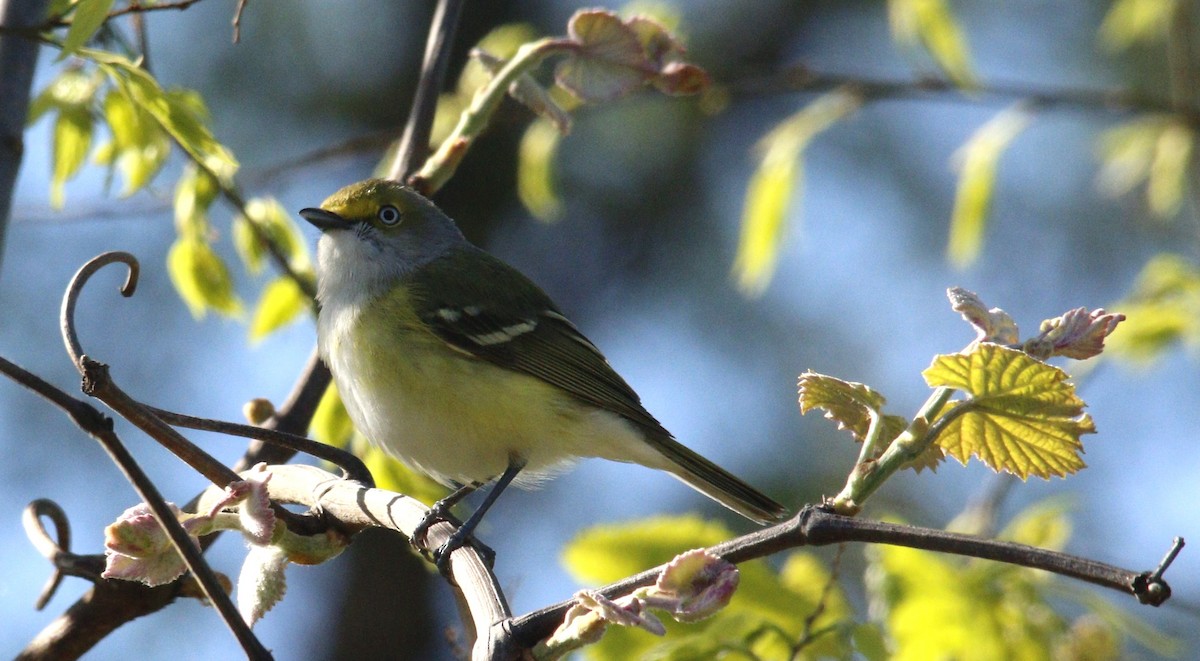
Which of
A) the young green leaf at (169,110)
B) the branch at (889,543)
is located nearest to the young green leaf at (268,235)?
the young green leaf at (169,110)

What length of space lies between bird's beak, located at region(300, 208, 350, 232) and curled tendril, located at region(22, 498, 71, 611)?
183cm

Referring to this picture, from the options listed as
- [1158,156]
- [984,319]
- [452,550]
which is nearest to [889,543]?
[984,319]

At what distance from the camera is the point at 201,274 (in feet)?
8.48

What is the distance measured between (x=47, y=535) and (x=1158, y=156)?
Result: 3.30 metres

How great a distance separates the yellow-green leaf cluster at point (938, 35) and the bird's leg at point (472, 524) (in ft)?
5.05

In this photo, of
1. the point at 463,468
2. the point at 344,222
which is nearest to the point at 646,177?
the point at 344,222

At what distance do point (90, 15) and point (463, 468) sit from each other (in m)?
1.71

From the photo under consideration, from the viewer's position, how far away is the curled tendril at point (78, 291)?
1354mm

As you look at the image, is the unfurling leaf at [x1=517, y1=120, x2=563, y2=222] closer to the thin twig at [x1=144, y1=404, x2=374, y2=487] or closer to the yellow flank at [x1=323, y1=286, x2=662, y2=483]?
the yellow flank at [x1=323, y1=286, x2=662, y2=483]

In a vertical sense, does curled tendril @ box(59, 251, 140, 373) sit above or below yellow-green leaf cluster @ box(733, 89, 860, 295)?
below

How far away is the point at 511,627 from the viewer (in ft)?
3.59

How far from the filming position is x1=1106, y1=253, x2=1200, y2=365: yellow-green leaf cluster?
303 cm

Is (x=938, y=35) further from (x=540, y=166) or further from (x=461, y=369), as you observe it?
(x=461, y=369)

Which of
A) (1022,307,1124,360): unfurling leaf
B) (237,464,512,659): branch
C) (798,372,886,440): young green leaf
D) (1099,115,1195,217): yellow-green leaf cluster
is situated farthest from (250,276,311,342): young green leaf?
(1099,115,1195,217): yellow-green leaf cluster
